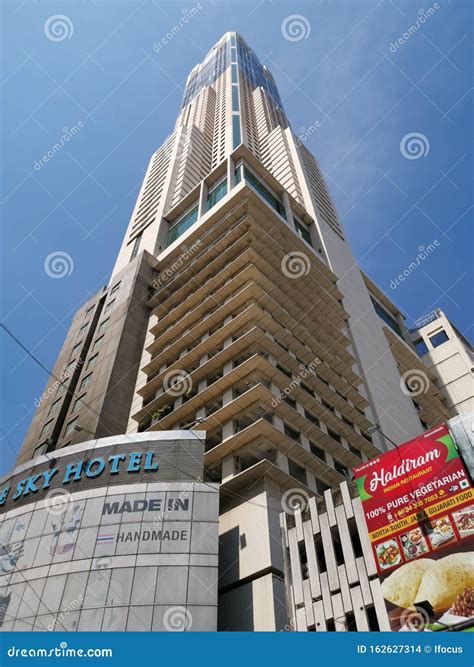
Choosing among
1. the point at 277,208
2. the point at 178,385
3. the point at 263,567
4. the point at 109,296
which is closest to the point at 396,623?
the point at 263,567

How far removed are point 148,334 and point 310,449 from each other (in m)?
19.9

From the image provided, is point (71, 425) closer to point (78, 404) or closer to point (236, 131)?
point (78, 404)

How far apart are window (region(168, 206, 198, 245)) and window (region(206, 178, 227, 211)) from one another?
2039 mm

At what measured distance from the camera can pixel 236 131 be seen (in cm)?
7944

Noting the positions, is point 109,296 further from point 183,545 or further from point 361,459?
point 183,545

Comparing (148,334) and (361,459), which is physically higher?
(148,334)

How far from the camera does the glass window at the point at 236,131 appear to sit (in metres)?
73.8

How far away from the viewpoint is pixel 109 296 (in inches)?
2112

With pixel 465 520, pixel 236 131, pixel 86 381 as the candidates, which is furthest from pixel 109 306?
pixel 236 131

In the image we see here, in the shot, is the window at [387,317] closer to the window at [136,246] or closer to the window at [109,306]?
the window at [136,246]

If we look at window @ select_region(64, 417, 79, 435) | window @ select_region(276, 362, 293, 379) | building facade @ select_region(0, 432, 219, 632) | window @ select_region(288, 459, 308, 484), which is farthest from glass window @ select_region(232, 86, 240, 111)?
building facade @ select_region(0, 432, 219, 632)

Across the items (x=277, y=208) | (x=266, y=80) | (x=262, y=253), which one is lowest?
(x=262, y=253)

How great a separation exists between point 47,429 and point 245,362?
18.9m

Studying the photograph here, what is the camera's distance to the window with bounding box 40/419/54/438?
40.8 meters
